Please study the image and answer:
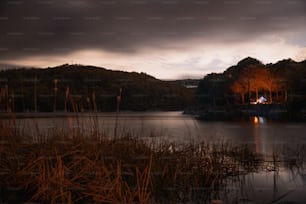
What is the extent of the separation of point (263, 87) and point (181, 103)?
17.3 meters

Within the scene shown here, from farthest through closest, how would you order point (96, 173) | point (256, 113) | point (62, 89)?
1. point (256, 113)
2. point (62, 89)
3. point (96, 173)

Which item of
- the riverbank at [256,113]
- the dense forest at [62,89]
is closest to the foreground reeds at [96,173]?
the dense forest at [62,89]

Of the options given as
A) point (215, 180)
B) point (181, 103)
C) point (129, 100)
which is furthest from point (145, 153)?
point (181, 103)

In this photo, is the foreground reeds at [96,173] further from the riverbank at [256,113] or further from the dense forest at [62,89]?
the riverbank at [256,113]

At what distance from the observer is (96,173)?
76.0 inches

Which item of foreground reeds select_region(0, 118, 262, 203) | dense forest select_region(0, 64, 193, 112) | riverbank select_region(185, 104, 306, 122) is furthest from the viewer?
riverbank select_region(185, 104, 306, 122)

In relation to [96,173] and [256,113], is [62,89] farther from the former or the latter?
[256,113]

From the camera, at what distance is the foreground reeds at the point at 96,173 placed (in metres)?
1.94

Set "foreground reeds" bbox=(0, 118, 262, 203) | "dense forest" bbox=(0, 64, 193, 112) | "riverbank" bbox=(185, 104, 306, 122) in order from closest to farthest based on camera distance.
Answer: "foreground reeds" bbox=(0, 118, 262, 203) < "dense forest" bbox=(0, 64, 193, 112) < "riverbank" bbox=(185, 104, 306, 122)

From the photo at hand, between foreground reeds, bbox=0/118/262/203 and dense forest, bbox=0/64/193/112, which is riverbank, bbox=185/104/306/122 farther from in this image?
foreground reeds, bbox=0/118/262/203

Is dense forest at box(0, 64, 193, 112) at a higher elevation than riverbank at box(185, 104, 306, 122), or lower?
higher

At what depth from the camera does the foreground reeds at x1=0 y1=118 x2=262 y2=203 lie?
1.94 metres

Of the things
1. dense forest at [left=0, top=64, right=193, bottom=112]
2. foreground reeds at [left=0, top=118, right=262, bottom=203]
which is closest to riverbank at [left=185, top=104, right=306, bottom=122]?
dense forest at [left=0, top=64, right=193, bottom=112]

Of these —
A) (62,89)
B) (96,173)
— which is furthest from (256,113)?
(96,173)
